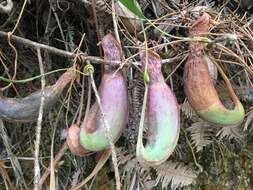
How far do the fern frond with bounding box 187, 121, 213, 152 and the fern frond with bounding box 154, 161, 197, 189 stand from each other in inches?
2.0

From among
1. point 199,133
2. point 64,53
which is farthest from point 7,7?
point 199,133

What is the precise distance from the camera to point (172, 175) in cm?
96

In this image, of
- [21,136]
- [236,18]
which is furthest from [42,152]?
[236,18]

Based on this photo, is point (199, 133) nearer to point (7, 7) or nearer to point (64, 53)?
point (64, 53)

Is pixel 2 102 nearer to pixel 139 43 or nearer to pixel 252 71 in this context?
pixel 139 43

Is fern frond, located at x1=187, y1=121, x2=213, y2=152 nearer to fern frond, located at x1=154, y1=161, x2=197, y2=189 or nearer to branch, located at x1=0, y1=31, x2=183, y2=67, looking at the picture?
fern frond, located at x1=154, y1=161, x2=197, y2=189

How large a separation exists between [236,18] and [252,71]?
10cm

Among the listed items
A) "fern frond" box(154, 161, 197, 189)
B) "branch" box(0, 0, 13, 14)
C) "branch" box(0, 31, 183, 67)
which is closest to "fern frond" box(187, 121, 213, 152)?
"fern frond" box(154, 161, 197, 189)

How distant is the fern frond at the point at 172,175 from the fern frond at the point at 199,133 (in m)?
0.05

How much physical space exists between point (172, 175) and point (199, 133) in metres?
0.09

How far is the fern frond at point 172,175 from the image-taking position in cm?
96

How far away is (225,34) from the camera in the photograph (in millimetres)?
852

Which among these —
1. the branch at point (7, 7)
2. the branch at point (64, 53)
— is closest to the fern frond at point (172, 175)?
the branch at point (64, 53)

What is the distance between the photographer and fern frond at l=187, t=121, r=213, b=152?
3.20 feet
